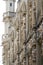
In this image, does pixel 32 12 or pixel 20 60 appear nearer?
pixel 32 12

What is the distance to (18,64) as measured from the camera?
1405 inches

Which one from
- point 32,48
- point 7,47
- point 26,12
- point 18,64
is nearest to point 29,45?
point 32,48

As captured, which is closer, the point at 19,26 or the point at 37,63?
the point at 37,63

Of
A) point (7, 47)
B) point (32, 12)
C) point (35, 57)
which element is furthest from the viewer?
point (7, 47)

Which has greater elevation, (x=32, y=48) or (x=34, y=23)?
(x=34, y=23)

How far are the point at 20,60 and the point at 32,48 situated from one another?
6778mm

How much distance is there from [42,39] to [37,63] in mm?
2257

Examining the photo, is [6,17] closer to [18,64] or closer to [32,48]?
[18,64]

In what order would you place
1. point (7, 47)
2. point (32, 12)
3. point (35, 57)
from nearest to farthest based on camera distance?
point (35, 57), point (32, 12), point (7, 47)

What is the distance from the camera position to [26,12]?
106 ft

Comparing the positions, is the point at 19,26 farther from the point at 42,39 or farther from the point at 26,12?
the point at 42,39

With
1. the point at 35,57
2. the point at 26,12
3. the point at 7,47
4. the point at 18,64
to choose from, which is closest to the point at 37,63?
the point at 35,57

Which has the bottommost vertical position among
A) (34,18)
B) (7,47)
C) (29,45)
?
(7,47)

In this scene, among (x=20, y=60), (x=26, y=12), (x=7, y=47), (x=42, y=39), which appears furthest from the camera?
(x=7, y=47)
